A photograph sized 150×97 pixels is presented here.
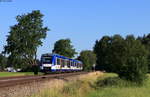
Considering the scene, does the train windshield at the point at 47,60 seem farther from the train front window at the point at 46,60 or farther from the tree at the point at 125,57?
the tree at the point at 125,57

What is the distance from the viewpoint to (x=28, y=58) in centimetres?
10544

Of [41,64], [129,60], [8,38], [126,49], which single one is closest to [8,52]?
[8,38]

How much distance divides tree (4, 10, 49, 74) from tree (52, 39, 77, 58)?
143ft

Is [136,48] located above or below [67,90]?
above

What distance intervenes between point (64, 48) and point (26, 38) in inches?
1954

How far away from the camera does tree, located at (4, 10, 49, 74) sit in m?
105

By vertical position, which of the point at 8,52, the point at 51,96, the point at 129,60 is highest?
the point at 8,52

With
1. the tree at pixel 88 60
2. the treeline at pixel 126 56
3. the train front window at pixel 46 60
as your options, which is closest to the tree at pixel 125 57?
the treeline at pixel 126 56

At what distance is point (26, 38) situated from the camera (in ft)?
347

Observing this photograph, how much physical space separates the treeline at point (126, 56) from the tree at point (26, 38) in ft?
71.6

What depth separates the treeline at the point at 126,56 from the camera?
126ft

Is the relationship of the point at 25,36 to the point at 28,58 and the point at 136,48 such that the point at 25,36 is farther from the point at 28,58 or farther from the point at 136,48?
the point at 136,48

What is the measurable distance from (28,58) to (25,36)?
6209 millimetres

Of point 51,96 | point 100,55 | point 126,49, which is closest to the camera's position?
point 51,96
